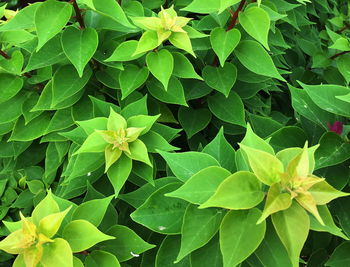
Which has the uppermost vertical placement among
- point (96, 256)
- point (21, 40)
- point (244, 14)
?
point (244, 14)

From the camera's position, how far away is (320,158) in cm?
106

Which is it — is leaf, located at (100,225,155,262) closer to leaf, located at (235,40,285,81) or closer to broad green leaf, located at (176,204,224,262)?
broad green leaf, located at (176,204,224,262)

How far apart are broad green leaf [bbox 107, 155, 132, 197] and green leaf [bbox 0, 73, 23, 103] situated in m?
0.60

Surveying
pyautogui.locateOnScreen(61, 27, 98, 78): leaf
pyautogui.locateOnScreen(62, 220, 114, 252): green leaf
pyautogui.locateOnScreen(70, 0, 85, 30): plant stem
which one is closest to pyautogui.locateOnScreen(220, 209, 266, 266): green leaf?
pyautogui.locateOnScreen(62, 220, 114, 252): green leaf

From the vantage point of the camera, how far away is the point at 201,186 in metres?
0.88

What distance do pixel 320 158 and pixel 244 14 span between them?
1.83ft

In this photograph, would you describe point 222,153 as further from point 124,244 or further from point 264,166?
point 124,244

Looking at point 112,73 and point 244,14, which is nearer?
point 244,14

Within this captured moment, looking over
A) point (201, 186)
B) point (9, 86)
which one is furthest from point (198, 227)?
point (9, 86)

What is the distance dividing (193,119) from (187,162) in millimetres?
508

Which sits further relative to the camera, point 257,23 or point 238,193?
point 257,23

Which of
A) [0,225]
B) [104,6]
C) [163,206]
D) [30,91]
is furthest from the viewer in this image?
[0,225]

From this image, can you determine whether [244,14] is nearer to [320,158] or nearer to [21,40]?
[320,158]

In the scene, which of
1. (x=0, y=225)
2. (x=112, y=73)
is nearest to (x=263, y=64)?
(x=112, y=73)
